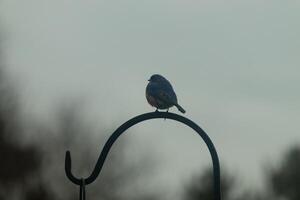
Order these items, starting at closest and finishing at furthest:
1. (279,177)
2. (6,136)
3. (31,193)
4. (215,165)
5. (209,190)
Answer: (215,165) → (6,136) → (31,193) → (209,190) → (279,177)

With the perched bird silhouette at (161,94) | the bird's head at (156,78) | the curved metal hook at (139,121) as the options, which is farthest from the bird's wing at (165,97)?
the curved metal hook at (139,121)

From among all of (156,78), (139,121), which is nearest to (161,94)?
(156,78)

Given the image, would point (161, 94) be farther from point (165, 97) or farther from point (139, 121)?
point (139, 121)

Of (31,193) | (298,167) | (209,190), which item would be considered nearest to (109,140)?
(31,193)

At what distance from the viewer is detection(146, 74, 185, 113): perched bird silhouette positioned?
9.84 m

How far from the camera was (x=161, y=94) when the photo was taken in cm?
995

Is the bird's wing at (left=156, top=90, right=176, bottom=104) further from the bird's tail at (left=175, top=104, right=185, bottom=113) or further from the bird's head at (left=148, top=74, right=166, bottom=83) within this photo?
the bird's head at (left=148, top=74, right=166, bottom=83)

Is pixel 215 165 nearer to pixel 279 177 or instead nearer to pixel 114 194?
pixel 114 194

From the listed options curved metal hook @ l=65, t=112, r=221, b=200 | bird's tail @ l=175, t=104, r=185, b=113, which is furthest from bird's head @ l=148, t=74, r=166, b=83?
curved metal hook @ l=65, t=112, r=221, b=200

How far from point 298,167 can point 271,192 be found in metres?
2.35

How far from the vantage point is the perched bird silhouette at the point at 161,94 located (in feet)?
32.3

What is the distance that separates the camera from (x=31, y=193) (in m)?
34.8

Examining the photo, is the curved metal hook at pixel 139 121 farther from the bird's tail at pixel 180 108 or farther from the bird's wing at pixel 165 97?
the bird's wing at pixel 165 97

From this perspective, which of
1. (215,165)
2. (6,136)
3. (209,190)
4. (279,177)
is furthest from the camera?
(279,177)
